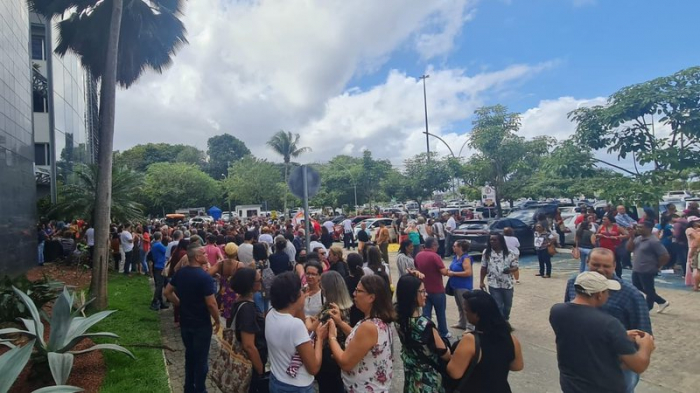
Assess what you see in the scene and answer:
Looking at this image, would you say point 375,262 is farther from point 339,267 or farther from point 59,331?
point 59,331

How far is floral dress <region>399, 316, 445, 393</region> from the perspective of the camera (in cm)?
268

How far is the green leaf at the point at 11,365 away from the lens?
122 inches

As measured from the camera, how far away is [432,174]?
106 feet

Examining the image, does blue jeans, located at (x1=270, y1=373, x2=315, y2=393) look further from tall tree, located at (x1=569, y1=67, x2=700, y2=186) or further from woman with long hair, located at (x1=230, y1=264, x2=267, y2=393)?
tall tree, located at (x1=569, y1=67, x2=700, y2=186)

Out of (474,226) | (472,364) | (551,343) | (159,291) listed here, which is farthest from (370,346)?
(474,226)

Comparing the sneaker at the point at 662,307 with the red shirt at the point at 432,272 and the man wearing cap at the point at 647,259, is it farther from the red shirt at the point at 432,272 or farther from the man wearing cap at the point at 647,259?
the red shirt at the point at 432,272

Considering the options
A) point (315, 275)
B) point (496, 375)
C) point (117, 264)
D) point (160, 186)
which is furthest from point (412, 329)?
point (160, 186)

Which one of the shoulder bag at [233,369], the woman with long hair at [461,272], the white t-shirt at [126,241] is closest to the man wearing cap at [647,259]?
the woman with long hair at [461,272]

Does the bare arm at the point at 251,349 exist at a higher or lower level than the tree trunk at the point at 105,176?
lower

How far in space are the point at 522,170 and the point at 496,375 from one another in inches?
842

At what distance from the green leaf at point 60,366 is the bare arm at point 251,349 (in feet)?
6.54

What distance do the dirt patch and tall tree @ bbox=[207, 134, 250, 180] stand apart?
63581mm

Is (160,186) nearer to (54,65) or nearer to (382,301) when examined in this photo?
(54,65)

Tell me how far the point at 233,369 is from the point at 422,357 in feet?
4.94
